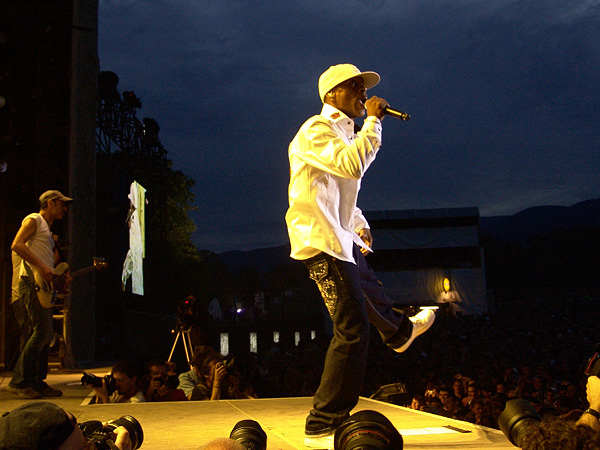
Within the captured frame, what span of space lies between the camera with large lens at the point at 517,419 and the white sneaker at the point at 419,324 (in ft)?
2.73

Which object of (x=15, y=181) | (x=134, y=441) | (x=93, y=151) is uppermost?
(x=93, y=151)

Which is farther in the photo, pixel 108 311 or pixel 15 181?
pixel 108 311

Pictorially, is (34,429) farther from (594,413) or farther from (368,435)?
(594,413)

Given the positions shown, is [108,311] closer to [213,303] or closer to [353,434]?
[353,434]

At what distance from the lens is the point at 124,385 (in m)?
5.07

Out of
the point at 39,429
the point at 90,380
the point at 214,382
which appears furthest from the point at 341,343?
the point at 214,382

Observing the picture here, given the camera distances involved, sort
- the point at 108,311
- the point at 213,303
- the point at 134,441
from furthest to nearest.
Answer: the point at 213,303 < the point at 108,311 < the point at 134,441

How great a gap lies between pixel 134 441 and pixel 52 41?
10.3 m

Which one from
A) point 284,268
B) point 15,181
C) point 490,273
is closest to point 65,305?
point 15,181

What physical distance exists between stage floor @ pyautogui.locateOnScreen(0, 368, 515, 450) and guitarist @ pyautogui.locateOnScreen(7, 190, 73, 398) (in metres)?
0.19

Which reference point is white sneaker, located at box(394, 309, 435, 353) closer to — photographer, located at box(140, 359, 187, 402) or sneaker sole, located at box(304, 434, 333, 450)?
sneaker sole, located at box(304, 434, 333, 450)

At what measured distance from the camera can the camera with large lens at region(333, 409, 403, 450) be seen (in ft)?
5.60

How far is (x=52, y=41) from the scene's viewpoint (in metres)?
10.7

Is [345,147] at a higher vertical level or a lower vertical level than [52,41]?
lower
